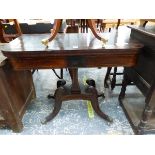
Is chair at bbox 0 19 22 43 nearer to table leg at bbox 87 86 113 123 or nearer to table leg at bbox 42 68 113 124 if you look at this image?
table leg at bbox 42 68 113 124

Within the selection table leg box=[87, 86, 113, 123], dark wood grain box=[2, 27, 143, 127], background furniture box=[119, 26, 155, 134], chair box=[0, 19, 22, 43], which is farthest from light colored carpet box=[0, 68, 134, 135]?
chair box=[0, 19, 22, 43]

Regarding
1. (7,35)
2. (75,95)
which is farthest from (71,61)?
(7,35)

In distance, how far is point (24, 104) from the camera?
1.53 metres

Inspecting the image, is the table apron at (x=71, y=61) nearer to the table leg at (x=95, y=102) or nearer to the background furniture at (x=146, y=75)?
the background furniture at (x=146, y=75)

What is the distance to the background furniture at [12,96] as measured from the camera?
3.86ft

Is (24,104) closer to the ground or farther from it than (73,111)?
farther from it

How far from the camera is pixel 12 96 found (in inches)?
50.3

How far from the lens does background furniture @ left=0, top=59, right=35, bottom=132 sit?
1.18 meters

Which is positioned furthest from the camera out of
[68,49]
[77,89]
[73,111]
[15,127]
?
[73,111]

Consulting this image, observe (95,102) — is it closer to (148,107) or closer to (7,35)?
(148,107)

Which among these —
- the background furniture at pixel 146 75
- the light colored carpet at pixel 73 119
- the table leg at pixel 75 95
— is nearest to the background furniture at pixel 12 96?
the light colored carpet at pixel 73 119

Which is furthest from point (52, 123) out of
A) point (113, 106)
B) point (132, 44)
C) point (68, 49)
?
point (132, 44)

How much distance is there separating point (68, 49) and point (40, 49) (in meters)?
0.18
